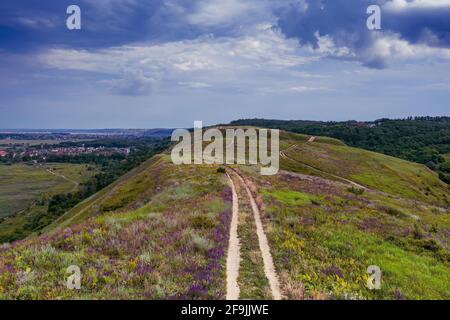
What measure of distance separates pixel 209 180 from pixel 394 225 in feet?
71.9

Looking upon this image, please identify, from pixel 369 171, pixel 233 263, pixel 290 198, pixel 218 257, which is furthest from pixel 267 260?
pixel 369 171

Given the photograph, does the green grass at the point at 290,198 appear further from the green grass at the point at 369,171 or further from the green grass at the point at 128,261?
the green grass at the point at 369,171

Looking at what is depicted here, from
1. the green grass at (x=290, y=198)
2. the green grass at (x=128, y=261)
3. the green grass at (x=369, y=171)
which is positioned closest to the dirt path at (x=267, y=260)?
the green grass at (x=128, y=261)

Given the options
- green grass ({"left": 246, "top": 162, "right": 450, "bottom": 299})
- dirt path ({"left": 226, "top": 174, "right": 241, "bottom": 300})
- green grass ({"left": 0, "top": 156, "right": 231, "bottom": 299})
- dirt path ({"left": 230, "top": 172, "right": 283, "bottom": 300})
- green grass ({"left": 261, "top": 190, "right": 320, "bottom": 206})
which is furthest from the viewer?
green grass ({"left": 261, "top": 190, "right": 320, "bottom": 206})

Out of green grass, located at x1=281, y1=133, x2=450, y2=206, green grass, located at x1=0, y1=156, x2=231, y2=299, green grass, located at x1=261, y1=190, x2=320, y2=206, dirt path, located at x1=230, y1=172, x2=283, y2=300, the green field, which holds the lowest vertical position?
the green field

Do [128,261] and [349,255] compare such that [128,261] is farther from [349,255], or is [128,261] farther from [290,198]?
[290,198]

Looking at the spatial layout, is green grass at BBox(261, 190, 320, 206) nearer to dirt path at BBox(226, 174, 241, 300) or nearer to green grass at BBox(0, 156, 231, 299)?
dirt path at BBox(226, 174, 241, 300)

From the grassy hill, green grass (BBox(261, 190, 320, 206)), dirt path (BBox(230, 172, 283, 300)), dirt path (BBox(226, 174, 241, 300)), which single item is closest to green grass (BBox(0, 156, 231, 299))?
the grassy hill

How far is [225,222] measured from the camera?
19.2 metres

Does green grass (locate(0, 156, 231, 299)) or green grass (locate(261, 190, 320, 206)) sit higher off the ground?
green grass (locate(0, 156, 231, 299))

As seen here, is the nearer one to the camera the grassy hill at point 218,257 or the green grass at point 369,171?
the grassy hill at point 218,257

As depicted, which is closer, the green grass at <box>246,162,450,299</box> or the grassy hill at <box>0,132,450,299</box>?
the grassy hill at <box>0,132,450,299</box>

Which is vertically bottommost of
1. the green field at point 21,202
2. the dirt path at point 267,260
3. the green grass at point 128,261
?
the green field at point 21,202

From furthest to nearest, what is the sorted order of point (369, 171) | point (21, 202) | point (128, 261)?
point (21, 202) < point (369, 171) < point (128, 261)
